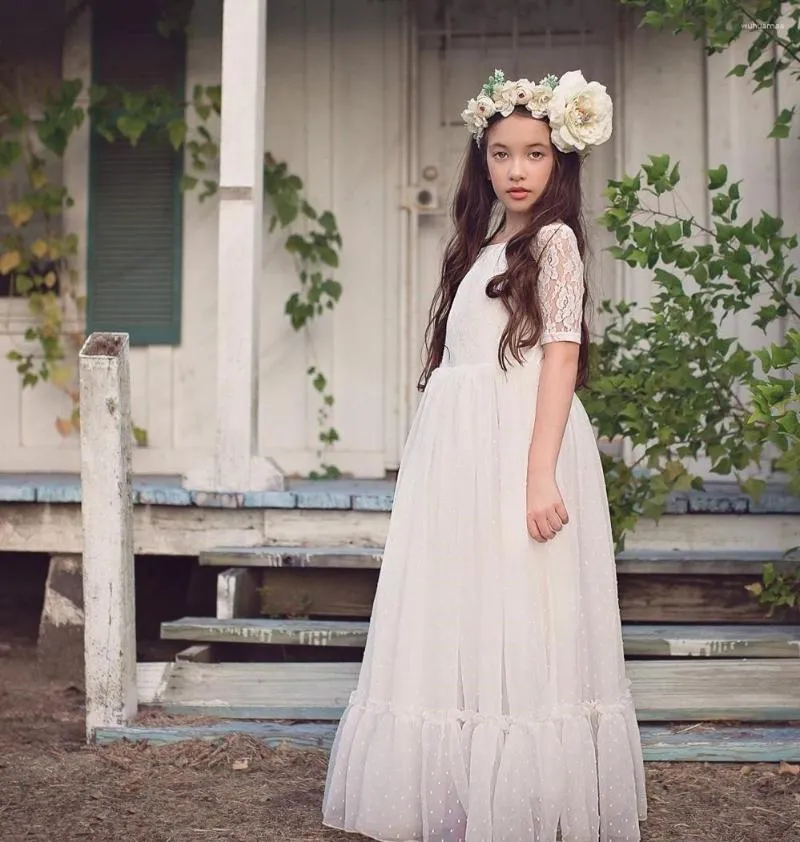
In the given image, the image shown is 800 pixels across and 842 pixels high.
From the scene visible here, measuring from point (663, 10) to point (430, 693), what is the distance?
98.2 inches

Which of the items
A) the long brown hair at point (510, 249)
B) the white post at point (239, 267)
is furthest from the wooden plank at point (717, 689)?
the white post at point (239, 267)

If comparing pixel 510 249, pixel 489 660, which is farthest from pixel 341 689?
pixel 510 249

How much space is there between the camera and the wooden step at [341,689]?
382 centimetres

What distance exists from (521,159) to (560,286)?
32 centimetres

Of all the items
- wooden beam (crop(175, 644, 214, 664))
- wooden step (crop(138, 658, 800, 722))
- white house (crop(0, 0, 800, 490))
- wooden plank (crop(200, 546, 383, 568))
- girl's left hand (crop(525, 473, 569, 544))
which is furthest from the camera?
white house (crop(0, 0, 800, 490))

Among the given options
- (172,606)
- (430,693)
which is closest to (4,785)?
(430,693)

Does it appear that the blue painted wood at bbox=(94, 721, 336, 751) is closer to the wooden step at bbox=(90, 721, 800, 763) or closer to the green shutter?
the wooden step at bbox=(90, 721, 800, 763)

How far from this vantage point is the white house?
6203 mm

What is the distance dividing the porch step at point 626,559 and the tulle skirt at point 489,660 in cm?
147

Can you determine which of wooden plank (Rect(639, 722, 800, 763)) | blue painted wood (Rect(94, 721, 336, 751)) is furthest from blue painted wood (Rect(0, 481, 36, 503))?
wooden plank (Rect(639, 722, 800, 763))

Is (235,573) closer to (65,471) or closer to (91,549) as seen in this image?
(91,549)

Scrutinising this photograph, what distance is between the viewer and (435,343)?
3.18 meters

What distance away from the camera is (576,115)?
9.31 ft

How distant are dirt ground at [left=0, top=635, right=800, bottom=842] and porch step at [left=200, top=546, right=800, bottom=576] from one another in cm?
92
